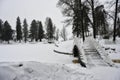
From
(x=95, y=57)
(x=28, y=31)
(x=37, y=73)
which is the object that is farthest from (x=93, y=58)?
(x=28, y=31)

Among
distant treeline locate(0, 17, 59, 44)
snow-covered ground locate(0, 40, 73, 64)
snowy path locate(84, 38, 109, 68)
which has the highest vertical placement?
distant treeline locate(0, 17, 59, 44)

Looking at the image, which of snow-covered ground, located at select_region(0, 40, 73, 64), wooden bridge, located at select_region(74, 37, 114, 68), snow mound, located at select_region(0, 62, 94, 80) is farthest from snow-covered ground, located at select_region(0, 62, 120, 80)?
snow-covered ground, located at select_region(0, 40, 73, 64)

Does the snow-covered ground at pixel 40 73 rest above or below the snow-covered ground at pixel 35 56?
above

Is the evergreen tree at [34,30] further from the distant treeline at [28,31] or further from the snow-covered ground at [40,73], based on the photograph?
the snow-covered ground at [40,73]

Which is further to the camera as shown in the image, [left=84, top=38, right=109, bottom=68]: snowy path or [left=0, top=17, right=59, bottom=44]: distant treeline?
[left=0, top=17, right=59, bottom=44]: distant treeline

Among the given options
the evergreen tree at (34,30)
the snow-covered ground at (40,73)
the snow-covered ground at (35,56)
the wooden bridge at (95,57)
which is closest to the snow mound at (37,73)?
the snow-covered ground at (40,73)

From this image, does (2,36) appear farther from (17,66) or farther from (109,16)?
(17,66)

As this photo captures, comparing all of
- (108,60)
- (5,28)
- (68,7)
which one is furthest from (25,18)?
(108,60)

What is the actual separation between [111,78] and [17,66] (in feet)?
13.4

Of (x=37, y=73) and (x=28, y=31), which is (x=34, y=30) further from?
(x=37, y=73)

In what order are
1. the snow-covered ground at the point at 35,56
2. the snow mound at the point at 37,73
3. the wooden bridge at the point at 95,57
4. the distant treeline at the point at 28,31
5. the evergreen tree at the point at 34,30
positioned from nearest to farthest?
the snow mound at the point at 37,73 → the wooden bridge at the point at 95,57 → the snow-covered ground at the point at 35,56 → the distant treeline at the point at 28,31 → the evergreen tree at the point at 34,30

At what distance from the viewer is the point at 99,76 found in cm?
708

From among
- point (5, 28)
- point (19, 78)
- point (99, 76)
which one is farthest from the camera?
point (5, 28)

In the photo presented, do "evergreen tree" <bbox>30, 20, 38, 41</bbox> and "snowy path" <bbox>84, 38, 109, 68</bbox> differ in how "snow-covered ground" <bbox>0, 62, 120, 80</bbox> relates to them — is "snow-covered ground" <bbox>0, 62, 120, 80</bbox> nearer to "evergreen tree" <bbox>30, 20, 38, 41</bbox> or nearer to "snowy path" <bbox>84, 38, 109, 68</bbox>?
"snowy path" <bbox>84, 38, 109, 68</bbox>
